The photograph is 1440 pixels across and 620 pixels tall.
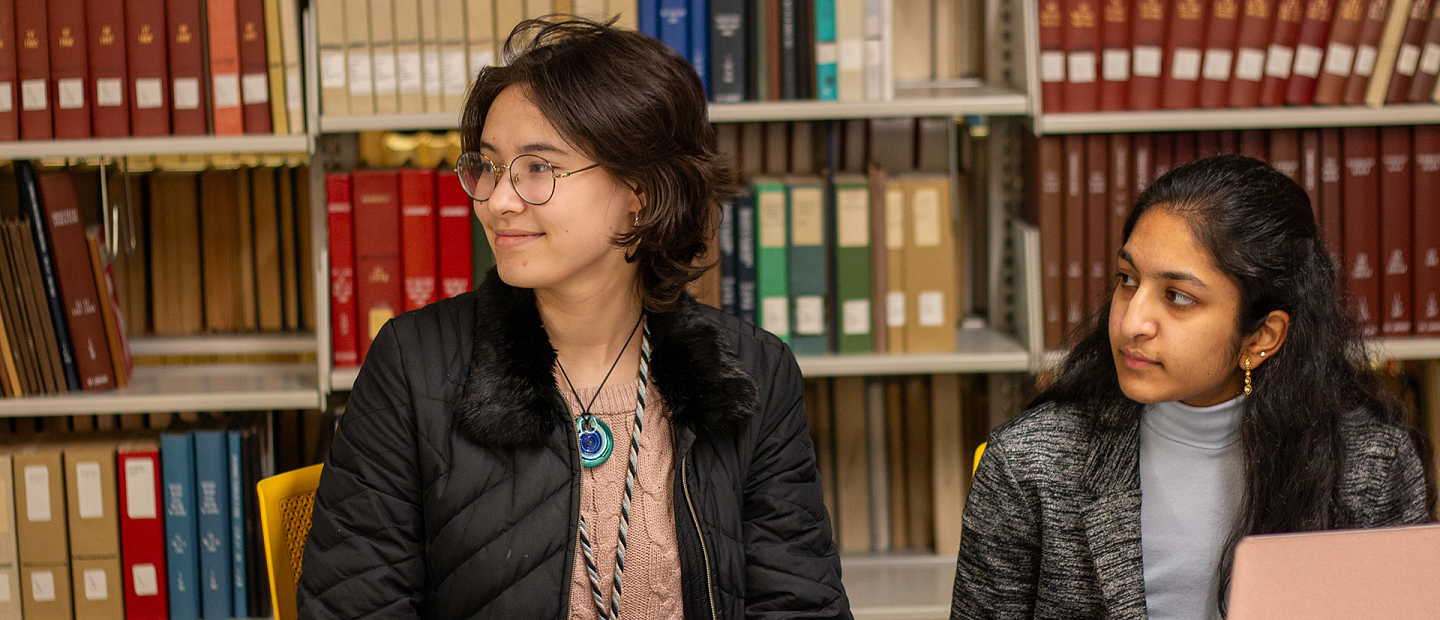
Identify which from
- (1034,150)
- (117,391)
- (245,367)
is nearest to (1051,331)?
(1034,150)

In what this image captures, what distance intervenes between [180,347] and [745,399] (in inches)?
54.8

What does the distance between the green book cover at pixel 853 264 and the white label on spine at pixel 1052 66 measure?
0.36 meters

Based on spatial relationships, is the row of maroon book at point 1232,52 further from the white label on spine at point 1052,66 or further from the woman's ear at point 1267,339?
the woman's ear at point 1267,339

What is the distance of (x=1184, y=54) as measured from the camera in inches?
78.3

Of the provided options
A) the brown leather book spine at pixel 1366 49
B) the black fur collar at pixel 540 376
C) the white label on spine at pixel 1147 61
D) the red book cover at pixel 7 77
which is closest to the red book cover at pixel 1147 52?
the white label on spine at pixel 1147 61

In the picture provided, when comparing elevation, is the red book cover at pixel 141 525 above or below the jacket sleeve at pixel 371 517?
below

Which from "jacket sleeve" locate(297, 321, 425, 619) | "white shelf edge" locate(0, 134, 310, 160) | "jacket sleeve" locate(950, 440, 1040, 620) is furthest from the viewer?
"white shelf edge" locate(0, 134, 310, 160)

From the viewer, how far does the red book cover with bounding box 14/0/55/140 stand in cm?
192

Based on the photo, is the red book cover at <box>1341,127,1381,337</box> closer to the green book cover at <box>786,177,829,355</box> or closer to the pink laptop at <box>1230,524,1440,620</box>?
the green book cover at <box>786,177,829,355</box>

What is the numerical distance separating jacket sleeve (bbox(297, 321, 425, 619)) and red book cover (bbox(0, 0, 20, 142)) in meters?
1.09

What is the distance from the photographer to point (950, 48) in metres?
2.32

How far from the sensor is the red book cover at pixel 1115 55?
78.0 inches

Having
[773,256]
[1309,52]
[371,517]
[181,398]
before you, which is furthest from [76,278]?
[1309,52]

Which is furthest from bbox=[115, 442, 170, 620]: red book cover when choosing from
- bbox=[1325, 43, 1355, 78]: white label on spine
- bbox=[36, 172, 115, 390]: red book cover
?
bbox=[1325, 43, 1355, 78]: white label on spine
